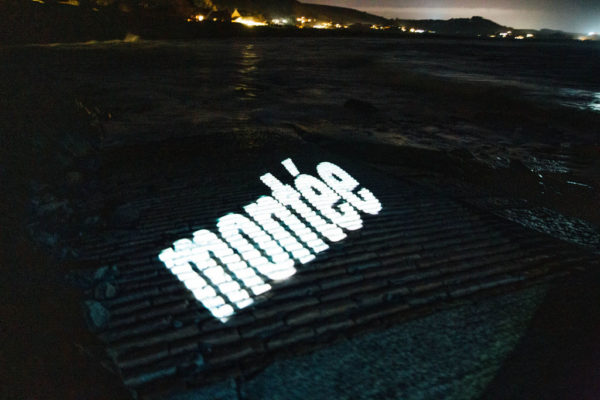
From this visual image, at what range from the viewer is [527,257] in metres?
2.79

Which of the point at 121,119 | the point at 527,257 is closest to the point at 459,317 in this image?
the point at 527,257

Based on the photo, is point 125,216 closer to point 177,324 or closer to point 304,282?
point 177,324

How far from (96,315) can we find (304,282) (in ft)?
4.06

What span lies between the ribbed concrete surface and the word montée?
9 cm

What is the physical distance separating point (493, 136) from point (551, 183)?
234 centimetres

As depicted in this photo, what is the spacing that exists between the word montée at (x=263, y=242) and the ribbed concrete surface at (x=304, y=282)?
0.29ft

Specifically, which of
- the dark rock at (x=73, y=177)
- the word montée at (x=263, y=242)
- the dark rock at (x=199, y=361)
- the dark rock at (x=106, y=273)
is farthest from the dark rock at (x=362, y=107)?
the dark rock at (x=199, y=361)

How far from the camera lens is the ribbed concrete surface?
6.08 feet

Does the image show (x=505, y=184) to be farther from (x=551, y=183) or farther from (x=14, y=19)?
(x=14, y=19)

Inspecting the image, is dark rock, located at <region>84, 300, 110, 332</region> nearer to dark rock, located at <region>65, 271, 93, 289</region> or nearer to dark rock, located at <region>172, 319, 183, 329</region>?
dark rock, located at <region>65, 271, 93, 289</region>

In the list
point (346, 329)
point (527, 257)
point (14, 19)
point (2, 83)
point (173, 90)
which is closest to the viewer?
point (346, 329)

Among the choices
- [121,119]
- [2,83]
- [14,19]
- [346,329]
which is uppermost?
[14,19]

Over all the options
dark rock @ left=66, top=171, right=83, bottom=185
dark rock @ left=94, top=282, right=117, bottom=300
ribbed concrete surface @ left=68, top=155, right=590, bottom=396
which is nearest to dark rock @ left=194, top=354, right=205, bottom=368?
ribbed concrete surface @ left=68, top=155, right=590, bottom=396

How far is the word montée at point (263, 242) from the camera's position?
2299 millimetres
